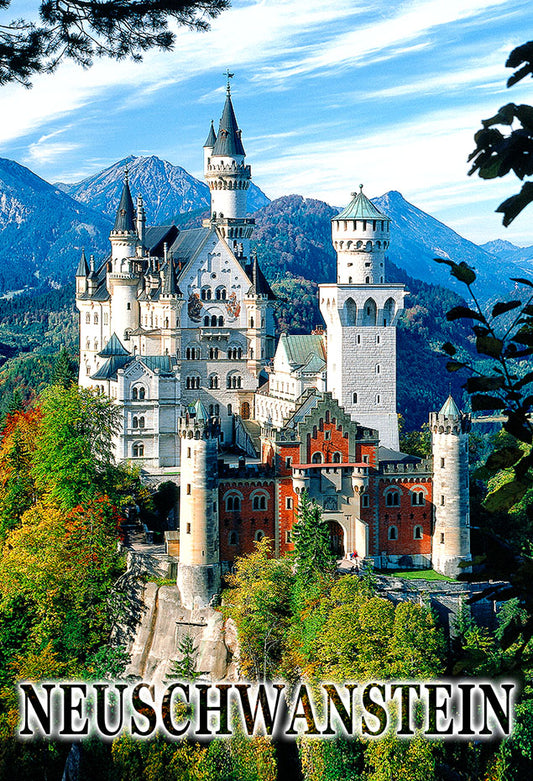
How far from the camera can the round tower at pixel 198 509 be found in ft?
202

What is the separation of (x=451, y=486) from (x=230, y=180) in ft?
167

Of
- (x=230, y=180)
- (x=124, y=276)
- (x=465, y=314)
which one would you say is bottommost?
(x=465, y=314)

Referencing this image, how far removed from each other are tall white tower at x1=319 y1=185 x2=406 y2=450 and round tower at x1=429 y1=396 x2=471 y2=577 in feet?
36.5

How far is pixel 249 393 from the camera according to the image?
97375 mm

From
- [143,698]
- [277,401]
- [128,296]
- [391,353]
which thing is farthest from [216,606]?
[128,296]

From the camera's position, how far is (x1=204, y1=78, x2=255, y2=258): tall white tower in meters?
104

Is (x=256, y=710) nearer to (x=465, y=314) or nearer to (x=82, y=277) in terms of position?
(x=465, y=314)

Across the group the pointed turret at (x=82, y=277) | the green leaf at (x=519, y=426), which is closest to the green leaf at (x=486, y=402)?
the green leaf at (x=519, y=426)

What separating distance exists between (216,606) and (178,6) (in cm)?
4331

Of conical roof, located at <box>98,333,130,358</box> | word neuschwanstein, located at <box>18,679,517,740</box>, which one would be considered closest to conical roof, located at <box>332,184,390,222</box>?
conical roof, located at <box>98,333,130,358</box>

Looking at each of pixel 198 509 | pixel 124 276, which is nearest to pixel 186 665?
pixel 198 509

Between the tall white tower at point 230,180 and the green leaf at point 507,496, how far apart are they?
307 ft

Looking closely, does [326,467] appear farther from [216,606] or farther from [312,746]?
[312,746]

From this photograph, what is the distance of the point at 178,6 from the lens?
2320 cm
